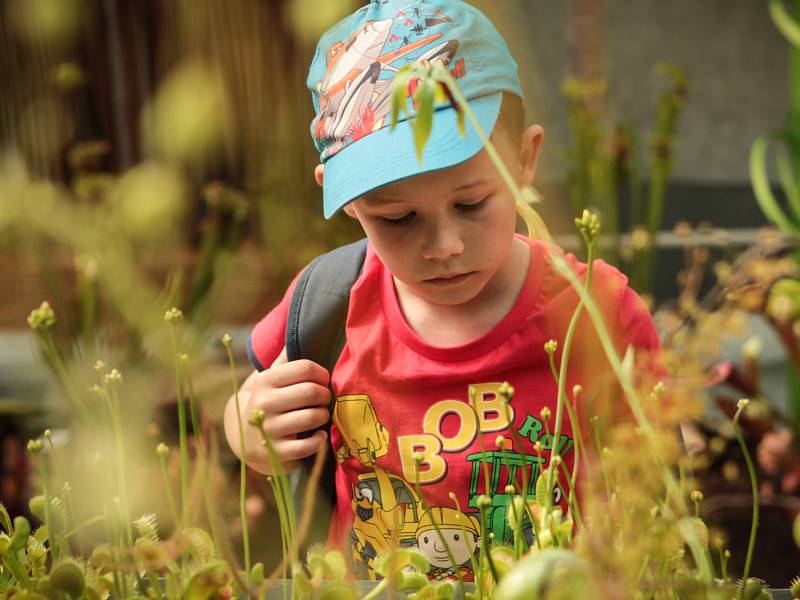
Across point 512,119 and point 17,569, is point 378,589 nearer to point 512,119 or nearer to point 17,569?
point 17,569

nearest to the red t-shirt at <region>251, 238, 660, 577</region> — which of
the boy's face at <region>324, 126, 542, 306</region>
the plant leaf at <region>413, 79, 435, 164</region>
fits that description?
the boy's face at <region>324, 126, 542, 306</region>

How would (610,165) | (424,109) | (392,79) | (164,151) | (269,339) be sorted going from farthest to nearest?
(610,165) < (164,151) < (269,339) < (392,79) < (424,109)

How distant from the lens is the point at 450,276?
0.82 meters

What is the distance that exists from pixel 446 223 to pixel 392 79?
0.12m

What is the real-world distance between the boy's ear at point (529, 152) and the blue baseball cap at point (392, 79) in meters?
0.07

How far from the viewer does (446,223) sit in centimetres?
76

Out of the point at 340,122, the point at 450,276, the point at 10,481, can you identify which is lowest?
the point at 10,481

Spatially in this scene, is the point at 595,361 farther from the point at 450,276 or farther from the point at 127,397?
the point at 127,397

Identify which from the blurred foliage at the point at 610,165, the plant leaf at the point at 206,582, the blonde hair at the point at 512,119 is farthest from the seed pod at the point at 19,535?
the blurred foliage at the point at 610,165

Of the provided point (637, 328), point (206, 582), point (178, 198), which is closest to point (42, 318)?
point (206, 582)

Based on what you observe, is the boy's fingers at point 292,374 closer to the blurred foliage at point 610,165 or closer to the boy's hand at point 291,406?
the boy's hand at point 291,406

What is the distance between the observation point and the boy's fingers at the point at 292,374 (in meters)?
0.88

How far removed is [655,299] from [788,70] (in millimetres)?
1005

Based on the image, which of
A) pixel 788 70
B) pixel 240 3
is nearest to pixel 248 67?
pixel 240 3
